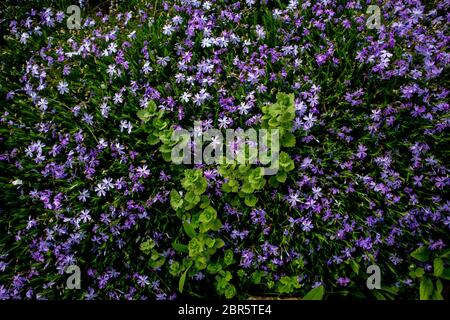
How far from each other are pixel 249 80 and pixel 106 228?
1.90 meters

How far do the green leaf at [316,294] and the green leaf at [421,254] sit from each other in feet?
2.83

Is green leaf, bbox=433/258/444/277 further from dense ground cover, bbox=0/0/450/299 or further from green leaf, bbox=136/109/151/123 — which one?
green leaf, bbox=136/109/151/123

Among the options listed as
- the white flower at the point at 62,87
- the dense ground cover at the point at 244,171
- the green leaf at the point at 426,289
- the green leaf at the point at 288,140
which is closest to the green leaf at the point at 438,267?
the dense ground cover at the point at 244,171

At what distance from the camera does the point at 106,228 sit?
132 inches

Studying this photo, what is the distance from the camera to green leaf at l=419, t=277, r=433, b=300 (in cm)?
330

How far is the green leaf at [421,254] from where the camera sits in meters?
3.30

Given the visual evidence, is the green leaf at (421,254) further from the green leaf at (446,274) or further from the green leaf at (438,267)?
the green leaf at (446,274)

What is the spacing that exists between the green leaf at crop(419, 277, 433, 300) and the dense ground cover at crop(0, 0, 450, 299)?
1 centimetres

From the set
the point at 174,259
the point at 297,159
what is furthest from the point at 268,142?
the point at 174,259

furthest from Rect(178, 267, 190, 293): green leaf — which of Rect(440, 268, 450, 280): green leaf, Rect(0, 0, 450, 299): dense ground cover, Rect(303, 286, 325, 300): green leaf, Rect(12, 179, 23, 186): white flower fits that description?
Rect(440, 268, 450, 280): green leaf

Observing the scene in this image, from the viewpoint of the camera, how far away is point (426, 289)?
332 cm

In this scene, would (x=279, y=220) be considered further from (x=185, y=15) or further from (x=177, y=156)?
(x=185, y=15)

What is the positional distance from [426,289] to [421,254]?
0.32 metres

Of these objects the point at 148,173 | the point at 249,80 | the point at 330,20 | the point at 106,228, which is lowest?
the point at 106,228
